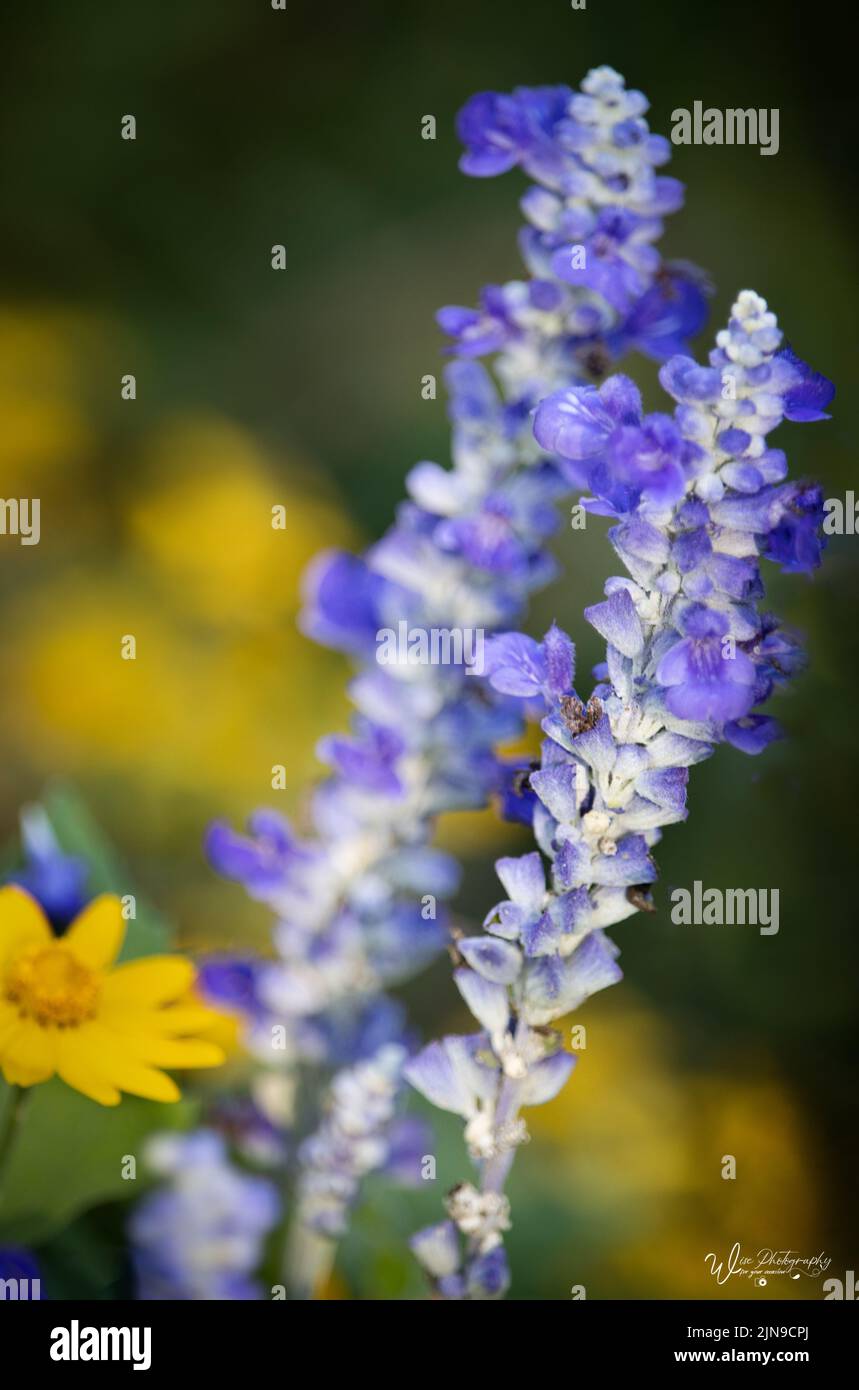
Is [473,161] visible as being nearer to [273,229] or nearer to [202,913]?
[273,229]


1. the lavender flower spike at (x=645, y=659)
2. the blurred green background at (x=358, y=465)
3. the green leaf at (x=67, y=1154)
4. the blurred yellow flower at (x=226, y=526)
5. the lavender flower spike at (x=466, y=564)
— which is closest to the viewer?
the lavender flower spike at (x=645, y=659)

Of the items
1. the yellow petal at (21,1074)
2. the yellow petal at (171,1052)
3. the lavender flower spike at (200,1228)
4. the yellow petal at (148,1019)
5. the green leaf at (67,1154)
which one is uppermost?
the yellow petal at (148,1019)

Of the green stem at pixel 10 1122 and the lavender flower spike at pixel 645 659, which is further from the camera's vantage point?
the green stem at pixel 10 1122

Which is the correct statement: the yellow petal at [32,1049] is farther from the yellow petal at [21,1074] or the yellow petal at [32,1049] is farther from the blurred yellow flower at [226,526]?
the blurred yellow flower at [226,526]

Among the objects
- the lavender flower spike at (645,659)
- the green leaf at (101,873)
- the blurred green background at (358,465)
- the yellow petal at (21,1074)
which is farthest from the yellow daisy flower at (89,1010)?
the blurred green background at (358,465)

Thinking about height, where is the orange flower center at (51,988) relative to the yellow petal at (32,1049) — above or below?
above

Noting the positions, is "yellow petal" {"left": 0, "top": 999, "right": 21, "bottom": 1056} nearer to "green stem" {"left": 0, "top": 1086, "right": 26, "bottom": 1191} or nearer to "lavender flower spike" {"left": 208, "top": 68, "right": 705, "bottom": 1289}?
"green stem" {"left": 0, "top": 1086, "right": 26, "bottom": 1191}
